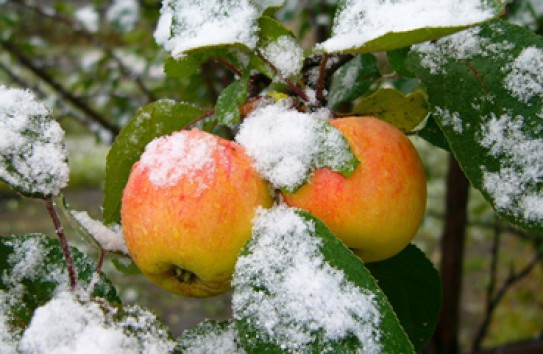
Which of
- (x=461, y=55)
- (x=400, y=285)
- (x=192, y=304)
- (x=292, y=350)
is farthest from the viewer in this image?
(x=192, y=304)

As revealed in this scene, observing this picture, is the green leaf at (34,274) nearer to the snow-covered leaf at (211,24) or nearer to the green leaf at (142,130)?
the green leaf at (142,130)

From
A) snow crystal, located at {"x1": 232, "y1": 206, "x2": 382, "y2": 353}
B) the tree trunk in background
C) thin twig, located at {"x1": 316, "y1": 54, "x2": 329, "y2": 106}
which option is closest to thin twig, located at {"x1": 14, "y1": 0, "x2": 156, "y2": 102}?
the tree trunk in background

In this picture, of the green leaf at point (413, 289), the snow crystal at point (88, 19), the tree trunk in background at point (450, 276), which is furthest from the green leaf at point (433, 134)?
the snow crystal at point (88, 19)

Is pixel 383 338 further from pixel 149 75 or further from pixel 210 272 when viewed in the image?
pixel 149 75

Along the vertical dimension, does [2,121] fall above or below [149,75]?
above

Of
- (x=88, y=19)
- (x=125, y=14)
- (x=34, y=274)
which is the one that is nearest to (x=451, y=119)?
(x=34, y=274)

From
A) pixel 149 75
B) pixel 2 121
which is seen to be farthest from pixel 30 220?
pixel 2 121
